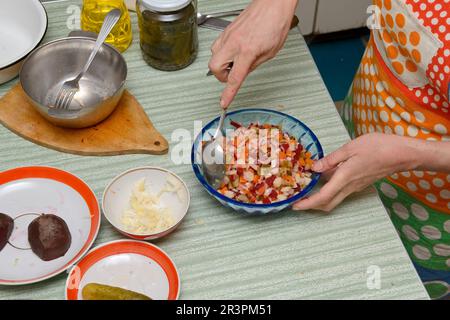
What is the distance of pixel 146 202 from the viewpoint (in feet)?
3.83

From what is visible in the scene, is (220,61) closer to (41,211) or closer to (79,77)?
(79,77)

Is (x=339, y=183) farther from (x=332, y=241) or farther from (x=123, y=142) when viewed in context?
(x=123, y=142)

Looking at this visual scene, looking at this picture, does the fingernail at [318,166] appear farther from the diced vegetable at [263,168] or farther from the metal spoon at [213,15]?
the metal spoon at [213,15]

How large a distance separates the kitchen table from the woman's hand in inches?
5.8

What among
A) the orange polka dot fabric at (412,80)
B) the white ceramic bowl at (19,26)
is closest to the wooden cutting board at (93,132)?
the white ceramic bowl at (19,26)

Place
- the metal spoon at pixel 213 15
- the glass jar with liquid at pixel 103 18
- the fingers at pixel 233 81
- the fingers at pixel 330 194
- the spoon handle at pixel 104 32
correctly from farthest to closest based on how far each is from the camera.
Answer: the metal spoon at pixel 213 15 → the glass jar with liquid at pixel 103 18 → the spoon handle at pixel 104 32 → the fingers at pixel 233 81 → the fingers at pixel 330 194

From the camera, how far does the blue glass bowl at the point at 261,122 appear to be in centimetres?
111

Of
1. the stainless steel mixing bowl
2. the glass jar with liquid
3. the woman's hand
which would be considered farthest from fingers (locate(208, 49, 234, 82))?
the glass jar with liquid

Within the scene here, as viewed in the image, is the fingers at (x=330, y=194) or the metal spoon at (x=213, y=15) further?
the metal spoon at (x=213, y=15)

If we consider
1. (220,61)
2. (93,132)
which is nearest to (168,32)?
(220,61)

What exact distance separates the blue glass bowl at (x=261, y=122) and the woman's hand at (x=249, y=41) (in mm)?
70

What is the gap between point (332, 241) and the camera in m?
1.13

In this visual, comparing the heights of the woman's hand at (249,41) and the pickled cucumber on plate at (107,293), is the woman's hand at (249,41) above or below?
above
